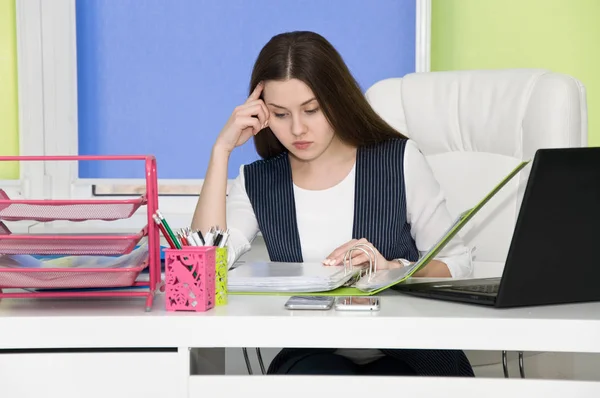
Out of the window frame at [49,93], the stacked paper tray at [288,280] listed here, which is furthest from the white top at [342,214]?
the window frame at [49,93]

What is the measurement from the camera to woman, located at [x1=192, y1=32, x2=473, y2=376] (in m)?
1.67

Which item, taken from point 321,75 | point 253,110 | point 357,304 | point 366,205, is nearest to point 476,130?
point 366,205

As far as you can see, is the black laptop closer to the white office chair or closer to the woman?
the woman

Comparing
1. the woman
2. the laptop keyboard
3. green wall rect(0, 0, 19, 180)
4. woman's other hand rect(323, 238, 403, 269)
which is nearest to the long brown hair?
the woman

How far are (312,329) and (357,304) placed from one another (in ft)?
0.31

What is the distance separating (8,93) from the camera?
2.71 m

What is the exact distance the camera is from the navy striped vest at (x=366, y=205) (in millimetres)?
1763

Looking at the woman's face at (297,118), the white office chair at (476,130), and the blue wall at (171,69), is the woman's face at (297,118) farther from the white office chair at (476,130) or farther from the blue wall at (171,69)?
the blue wall at (171,69)

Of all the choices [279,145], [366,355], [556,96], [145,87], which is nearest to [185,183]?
[145,87]

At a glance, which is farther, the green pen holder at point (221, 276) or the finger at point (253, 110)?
the finger at point (253, 110)

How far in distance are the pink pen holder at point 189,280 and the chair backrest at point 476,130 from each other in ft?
3.39

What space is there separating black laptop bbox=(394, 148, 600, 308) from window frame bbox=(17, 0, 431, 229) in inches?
69.8

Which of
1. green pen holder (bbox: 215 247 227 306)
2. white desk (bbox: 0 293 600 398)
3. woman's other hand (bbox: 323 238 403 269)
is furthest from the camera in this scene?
woman's other hand (bbox: 323 238 403 269)

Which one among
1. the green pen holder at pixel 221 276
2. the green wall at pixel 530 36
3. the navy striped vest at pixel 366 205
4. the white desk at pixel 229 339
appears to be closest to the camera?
the white desk at pixel 229 339
